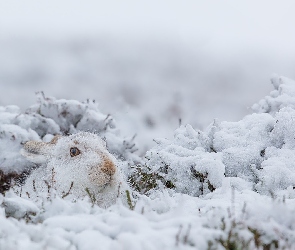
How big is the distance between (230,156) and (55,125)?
3.34 metres

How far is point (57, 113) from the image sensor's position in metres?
8.44

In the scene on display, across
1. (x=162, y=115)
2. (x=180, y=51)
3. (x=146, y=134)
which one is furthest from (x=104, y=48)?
(x=146, y=134)

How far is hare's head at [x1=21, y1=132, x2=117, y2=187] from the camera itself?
542 cm

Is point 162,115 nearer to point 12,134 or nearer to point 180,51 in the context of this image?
point 12,134

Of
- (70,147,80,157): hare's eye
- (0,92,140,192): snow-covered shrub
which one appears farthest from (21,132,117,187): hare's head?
(0,92,140,192): snow-covered shrub

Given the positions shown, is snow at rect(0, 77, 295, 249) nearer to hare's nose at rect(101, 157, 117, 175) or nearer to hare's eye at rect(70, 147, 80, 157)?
hare's eye at rect(70, 147, 80, 157)

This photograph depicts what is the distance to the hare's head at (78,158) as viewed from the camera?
17.8ft

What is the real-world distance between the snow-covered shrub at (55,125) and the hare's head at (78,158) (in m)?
1.59

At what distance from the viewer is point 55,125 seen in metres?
8.28

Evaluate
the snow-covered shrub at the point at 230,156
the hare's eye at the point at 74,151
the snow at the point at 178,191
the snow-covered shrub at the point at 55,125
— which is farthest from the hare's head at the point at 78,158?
the snow-covered shrub at the point at 55,125

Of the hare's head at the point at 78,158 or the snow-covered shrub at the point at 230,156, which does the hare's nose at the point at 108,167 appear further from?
the snow-covered shrub at the point at 230,156

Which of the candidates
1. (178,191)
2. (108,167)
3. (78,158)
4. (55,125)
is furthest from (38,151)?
(55,125)

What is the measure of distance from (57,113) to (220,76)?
929 inches

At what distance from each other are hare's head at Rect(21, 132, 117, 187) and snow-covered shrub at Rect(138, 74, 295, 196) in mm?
691
